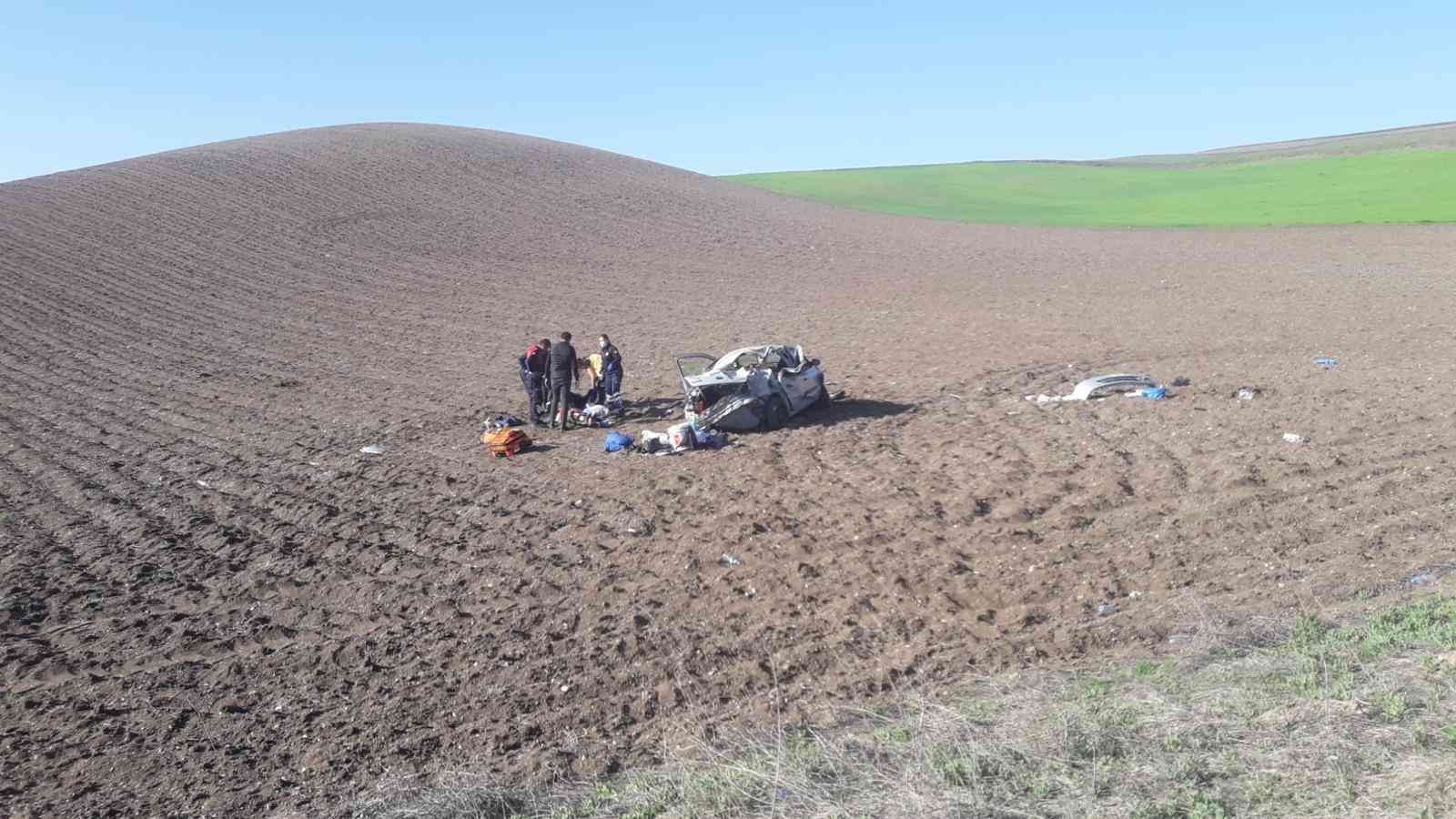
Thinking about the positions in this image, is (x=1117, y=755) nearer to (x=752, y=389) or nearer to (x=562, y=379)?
(x=752, y=389)

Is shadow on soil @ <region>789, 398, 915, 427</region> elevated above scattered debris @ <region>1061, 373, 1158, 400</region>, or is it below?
below

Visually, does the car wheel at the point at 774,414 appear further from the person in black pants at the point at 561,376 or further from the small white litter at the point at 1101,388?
the small white litter at the point at 1101,388

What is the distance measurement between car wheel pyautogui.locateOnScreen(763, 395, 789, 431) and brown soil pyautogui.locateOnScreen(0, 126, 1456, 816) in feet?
1.63

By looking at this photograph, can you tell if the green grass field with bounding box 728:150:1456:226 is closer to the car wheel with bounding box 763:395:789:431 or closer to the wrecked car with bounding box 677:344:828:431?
the wrecked car with bounding box 677:344:828:431

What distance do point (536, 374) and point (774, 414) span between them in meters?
3.94

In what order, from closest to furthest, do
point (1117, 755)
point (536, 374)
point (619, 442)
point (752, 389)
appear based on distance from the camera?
point (1117, 755) < point (619, 442) < point (752, 389) < point (536, 374)

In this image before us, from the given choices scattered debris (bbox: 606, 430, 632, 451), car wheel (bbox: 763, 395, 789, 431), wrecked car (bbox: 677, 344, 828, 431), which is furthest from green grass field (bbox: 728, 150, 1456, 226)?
scattered debris (bbox: 606, 430, 632, 451)

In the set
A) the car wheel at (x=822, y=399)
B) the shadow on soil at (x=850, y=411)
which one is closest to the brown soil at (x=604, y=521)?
the shadow on soil at (x=850, y=411)

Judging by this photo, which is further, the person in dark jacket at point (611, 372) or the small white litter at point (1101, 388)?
the person in dark jacket at point (611, 372)

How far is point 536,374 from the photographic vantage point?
56.5 feet

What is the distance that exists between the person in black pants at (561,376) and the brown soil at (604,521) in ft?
2.05

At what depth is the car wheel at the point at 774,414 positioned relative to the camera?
16.1 m

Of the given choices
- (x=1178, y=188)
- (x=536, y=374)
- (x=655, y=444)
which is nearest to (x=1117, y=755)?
(x=655, y=444)

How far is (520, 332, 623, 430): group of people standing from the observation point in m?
17.0
